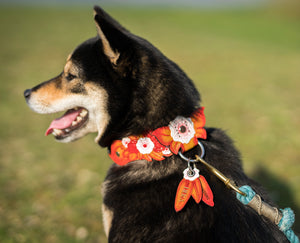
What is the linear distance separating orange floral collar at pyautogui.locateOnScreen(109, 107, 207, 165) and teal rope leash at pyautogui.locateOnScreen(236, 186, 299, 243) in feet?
1.57

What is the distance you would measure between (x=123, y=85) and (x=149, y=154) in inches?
22.3

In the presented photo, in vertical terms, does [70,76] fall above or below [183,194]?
above

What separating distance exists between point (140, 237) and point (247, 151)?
13.1 ft

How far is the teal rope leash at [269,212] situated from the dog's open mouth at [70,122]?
152cm

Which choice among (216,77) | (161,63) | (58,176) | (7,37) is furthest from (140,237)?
(7,37)

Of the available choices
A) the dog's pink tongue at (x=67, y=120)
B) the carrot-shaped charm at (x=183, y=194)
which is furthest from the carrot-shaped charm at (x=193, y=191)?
the dog's pink tongue at (x=67, y=120)

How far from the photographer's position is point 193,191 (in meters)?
1.91

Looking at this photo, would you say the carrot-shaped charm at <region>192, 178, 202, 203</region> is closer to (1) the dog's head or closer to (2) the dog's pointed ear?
(1) the dog's head

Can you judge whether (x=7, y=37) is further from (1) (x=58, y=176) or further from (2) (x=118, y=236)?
(2) (x=118, y=236)

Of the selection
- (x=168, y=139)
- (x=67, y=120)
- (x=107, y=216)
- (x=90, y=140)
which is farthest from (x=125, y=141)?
(x=90, y=140)

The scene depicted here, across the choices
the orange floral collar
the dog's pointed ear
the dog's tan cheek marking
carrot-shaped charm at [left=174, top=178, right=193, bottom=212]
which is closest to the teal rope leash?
carrot-shaped charm at [left=174, top=178, right=193, bottom=212]

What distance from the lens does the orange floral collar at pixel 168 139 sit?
2061mm

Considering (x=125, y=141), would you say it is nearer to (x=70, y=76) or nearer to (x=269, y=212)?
(x=70, y=76)

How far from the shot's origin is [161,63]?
88.5 inches
